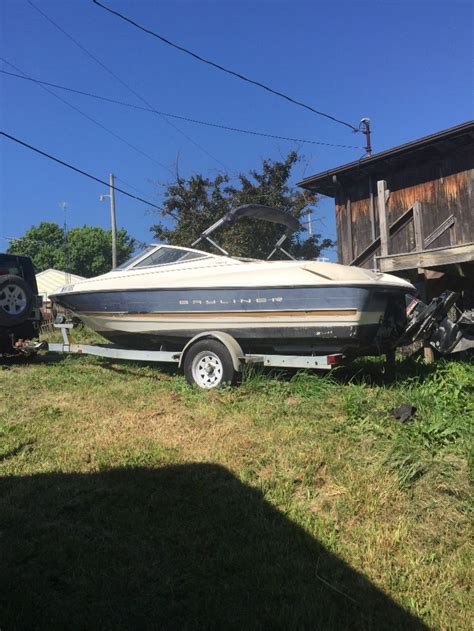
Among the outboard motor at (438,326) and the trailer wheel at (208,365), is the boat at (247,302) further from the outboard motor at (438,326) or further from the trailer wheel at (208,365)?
the trailer wheel at (208,365)

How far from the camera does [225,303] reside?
633 centimetres

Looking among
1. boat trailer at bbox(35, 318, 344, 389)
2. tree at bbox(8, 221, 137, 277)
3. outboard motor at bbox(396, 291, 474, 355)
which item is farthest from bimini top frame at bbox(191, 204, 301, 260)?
tree at bbox(8, 221, 137, 277)

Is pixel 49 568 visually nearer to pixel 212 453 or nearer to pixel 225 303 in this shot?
pixel 212 453

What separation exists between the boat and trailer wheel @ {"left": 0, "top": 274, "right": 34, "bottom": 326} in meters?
0.98

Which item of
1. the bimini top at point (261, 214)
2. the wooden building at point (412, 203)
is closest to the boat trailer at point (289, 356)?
the wooden building at point (412, 203)

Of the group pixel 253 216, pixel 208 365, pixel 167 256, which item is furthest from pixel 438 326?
pixel 167 256

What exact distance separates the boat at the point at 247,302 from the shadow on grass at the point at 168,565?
268 cm

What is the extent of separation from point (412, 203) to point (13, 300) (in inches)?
333

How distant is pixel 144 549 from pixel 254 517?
704 millimetres

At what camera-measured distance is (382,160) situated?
11266 millimetres

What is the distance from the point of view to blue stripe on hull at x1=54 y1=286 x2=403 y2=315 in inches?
219

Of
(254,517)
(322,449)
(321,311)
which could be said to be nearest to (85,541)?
(254,517)

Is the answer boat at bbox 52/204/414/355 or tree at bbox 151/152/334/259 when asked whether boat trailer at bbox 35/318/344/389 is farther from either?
tree at bbox 151/152/334/259

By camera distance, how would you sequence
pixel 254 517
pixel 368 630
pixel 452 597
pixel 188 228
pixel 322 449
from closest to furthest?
pixel 368 630 → pixel 452 597 → pixel 254 517 → pixel 322 449 → pixel 188 228
